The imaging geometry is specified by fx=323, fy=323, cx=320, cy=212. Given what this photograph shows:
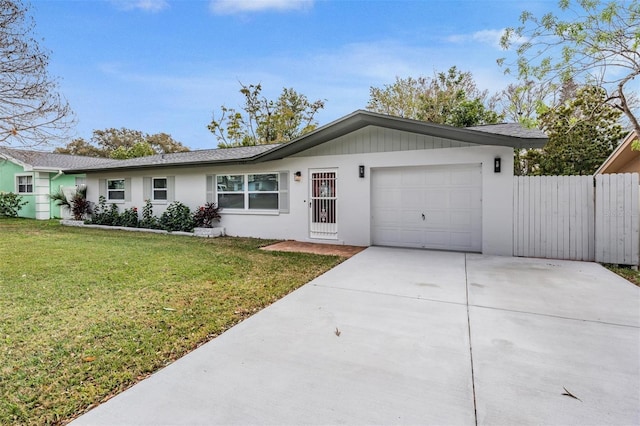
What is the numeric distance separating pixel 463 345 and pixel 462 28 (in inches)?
474

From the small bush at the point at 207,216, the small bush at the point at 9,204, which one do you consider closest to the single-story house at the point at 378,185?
the small bush at the point at 207,216

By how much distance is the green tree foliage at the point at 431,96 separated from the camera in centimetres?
2112

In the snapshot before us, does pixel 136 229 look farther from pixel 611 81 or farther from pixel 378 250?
pixel 611 81

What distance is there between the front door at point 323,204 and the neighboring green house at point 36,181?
14233mm

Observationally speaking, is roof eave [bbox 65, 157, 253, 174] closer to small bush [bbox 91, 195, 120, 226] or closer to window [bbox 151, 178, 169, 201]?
window [bbox 151, 178, 169, 201]

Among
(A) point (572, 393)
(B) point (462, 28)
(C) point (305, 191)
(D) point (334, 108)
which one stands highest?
(D) point (334, 108)

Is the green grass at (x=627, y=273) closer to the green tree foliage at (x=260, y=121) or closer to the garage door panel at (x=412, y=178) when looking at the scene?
the garage door panel at (x=412, y=178)

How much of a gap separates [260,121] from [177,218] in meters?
17.1

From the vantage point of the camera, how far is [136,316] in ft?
12.5

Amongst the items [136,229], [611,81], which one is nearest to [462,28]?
[611,81]

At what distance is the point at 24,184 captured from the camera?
17.6 meters

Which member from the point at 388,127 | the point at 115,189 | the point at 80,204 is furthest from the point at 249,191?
the point at 80,204

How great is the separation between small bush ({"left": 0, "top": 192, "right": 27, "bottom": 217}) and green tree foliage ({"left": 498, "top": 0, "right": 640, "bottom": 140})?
22.9 m

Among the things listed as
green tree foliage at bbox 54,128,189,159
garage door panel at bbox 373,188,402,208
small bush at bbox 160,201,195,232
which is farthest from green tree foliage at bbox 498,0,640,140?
green tree foliage at bbox 54,128,189,159
